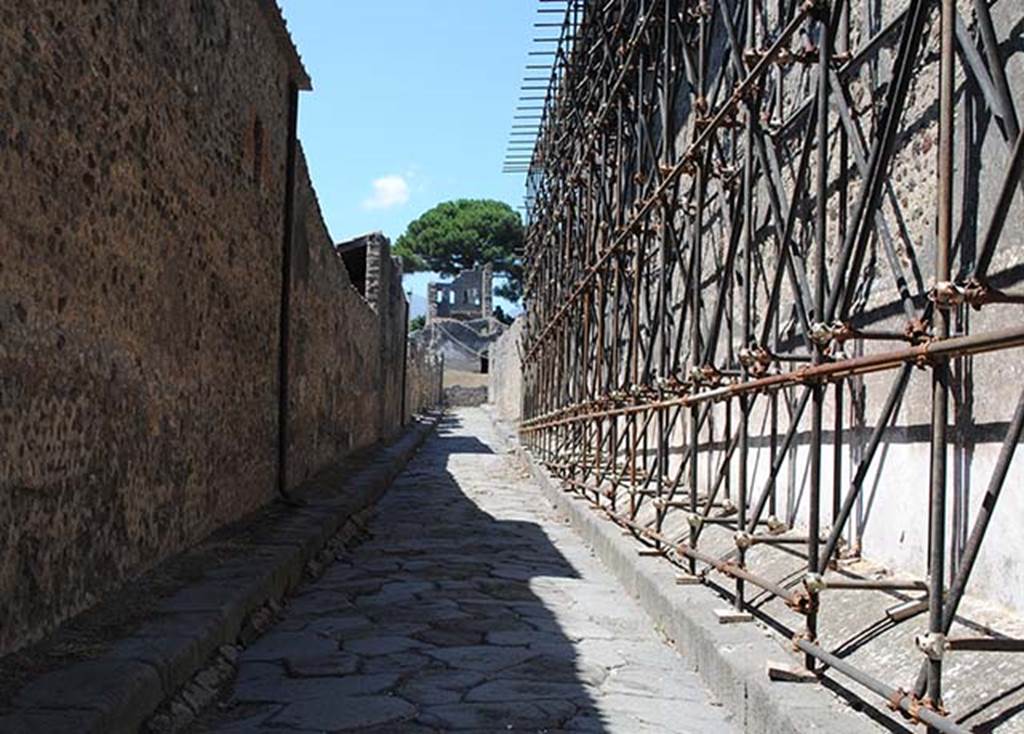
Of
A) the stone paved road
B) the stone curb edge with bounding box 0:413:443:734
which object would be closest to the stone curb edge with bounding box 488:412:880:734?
the stone paved road

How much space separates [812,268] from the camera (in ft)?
16.9

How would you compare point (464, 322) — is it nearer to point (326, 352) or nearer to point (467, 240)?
point (467, 240)

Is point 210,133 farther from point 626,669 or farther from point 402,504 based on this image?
point 402,504

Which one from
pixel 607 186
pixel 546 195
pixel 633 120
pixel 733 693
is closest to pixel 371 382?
pixel 546 195

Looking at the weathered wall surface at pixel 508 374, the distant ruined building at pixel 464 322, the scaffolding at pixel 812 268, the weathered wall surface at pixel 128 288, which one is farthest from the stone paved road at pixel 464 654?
the distant ruined building at pixel 464 322

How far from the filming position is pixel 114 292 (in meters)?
4.21

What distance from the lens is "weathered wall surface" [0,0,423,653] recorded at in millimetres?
3355

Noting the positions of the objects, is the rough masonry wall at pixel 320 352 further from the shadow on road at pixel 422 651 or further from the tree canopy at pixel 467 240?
the tree canopy at pixel 467 240

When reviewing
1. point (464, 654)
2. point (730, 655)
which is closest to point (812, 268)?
point (730, 655)

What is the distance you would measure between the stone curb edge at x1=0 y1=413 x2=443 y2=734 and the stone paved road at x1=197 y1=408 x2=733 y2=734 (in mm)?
166

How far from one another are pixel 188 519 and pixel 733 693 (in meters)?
2.83

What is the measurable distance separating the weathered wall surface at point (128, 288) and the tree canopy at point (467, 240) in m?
63.7

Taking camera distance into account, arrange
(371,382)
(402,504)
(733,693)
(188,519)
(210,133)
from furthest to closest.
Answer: (371,382)
(402,504)
(210,133)
(188,519)
(733,693)

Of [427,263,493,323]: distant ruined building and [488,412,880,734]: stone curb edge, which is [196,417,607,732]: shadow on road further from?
[427,263,493,323]: distant ruined building
